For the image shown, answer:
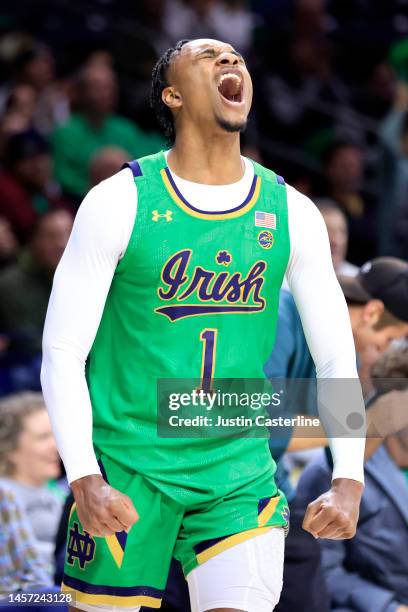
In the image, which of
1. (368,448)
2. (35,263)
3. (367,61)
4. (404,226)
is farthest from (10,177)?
(368,448)

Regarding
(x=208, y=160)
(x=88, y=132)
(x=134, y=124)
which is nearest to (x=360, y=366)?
(x=208, y=160)

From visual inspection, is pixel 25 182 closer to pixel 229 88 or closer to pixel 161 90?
pixel 161 90

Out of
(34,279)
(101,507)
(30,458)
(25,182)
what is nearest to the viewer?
(101,507)

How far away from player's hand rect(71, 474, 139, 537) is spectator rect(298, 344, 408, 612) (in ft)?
4.38

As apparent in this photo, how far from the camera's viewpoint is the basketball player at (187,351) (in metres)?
2.55

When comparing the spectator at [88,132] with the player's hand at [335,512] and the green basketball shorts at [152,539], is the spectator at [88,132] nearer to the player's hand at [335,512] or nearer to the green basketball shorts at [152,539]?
the green basketball shorts at [152,539]

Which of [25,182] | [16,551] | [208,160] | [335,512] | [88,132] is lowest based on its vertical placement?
[16,551]

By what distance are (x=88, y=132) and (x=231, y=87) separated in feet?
16.2

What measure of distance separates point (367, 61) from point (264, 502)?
659 cm

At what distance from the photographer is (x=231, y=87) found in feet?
8.91

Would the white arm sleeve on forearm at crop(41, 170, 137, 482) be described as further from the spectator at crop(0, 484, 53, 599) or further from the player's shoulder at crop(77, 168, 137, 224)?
the spectator at crop(0, 484, 53, 599)

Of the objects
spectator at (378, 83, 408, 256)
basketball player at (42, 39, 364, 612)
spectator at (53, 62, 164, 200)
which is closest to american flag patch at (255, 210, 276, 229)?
basketball player at (42, 39, 364, 612)

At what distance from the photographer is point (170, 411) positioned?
260cm

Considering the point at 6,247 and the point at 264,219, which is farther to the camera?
the point at 6,247
